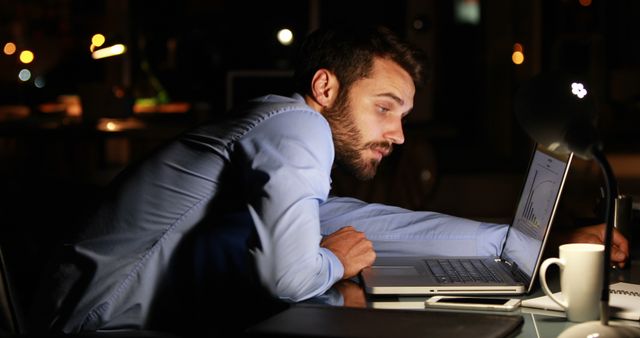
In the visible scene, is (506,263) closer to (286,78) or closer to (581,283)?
(581,283)

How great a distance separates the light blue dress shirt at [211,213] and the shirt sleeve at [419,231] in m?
0.38

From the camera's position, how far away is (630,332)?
52.5 inches

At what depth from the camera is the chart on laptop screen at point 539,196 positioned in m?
1.75

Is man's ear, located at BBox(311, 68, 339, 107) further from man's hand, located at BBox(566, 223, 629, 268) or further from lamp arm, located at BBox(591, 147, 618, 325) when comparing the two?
lamp arm, located at BBox(591, 147, 618, 325)

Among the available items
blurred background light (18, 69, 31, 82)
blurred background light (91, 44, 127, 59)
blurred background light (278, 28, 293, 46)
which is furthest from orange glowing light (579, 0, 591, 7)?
blurred background light (18, 69, 31, 82)

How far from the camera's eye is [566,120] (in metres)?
1.33

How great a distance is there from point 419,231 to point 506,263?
0.74 ft

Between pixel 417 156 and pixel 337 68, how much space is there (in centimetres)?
354

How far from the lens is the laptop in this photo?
68.4 inches

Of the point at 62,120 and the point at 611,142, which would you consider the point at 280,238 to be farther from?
the point at 611,142

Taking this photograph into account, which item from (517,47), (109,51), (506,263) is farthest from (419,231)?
(517,47)

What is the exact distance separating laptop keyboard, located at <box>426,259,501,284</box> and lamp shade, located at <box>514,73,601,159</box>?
51 cm

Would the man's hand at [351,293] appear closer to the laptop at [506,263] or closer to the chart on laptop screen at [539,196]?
the laptop at [506,263]

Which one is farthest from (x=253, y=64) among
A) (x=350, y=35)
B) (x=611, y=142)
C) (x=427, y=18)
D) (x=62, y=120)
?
(x=350, y=35)
